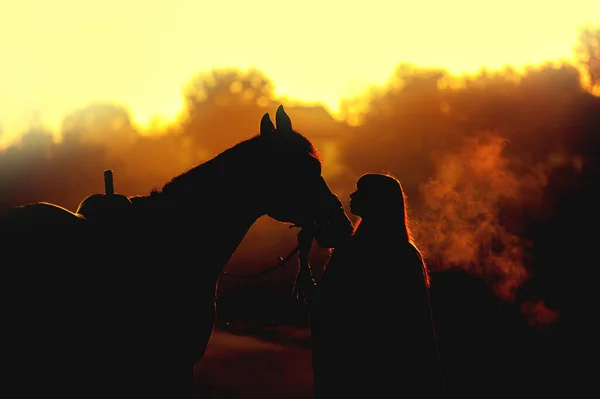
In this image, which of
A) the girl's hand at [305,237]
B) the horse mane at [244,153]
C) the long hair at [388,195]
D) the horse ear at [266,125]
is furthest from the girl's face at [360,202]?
the horse ear at [266,125]

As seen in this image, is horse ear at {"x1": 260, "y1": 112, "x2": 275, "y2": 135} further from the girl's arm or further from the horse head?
→ the girl's arm

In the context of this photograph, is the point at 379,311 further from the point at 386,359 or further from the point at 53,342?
the point at 53,342

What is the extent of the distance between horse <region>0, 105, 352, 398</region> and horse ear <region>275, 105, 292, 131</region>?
10 millimetres

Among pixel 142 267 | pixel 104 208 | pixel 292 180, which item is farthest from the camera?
pixel 292 180

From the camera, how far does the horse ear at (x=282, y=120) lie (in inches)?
265

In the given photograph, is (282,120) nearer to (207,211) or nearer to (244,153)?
(244,153)

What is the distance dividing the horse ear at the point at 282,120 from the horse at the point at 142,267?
0.03 feet

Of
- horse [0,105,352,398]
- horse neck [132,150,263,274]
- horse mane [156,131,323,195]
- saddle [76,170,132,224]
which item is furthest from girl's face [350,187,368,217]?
saddle [76,170,132,224]

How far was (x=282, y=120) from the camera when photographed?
22.2 feet

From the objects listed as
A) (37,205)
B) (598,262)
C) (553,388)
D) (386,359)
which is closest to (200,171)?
(37,205)

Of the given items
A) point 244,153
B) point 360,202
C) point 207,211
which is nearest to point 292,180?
point 244,153

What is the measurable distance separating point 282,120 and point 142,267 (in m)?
1.90

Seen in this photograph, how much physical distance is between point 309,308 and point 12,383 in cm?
313

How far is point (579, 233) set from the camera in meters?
81.1
